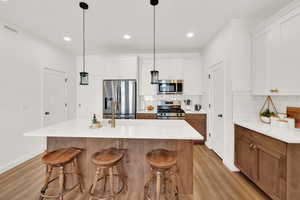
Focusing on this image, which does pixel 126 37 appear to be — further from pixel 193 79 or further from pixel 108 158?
pixel 108 158

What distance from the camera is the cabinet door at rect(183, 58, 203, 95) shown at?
13.9 ft

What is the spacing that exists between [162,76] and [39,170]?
11.8ft

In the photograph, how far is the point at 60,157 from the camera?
1.65 meters

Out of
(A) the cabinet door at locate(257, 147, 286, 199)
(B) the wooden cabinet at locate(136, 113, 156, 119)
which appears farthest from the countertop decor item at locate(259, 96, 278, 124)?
(B) the wooden cabinet at locate(136, 113, 156, 119)

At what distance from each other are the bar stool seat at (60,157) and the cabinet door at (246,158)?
2.49 m

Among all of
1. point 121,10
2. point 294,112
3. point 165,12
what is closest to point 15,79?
point 121,10

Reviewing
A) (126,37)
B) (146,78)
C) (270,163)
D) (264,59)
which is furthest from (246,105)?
(126,37)

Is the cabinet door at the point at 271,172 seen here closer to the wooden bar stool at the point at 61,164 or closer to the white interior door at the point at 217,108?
the white interior door at the point at 217,108

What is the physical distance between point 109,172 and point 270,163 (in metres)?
2.00

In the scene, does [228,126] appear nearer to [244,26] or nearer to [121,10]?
[244,26]

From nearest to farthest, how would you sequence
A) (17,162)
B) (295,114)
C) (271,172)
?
(271,172), (295,114), (17,162)

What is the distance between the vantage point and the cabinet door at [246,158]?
6.75 feet

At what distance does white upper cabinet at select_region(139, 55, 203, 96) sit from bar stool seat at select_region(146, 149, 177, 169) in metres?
2.71

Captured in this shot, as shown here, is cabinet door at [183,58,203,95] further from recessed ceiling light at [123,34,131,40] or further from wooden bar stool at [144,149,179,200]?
wooden bar stool at [144,149,179,200]
